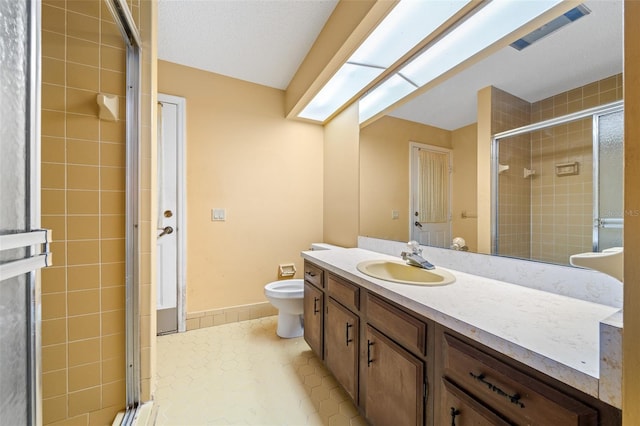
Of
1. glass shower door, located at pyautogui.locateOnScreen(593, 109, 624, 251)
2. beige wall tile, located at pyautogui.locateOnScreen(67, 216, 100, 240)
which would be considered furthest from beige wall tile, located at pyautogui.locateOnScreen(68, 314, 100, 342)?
glass shower door, located at pyautogui.locateOnScreen(593, 109, 624, 251)

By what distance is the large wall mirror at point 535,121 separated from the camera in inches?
34.7

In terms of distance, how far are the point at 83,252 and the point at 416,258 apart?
5.66ft

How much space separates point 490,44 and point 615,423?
4.76 feet

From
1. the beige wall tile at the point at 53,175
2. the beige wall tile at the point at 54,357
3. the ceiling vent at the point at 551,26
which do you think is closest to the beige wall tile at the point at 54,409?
the beige wall tile at the point at 54,357

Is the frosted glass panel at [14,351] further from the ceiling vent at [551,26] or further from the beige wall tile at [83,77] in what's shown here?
the ceiling vent at [551,26]

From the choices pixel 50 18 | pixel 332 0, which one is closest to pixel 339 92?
pixel 332 0

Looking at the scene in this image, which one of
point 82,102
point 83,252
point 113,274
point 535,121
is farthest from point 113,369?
point 535,121

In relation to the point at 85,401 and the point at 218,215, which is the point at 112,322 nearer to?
the point at 85,401

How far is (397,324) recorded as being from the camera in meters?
0.97

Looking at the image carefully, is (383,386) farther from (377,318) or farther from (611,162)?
(611,162)

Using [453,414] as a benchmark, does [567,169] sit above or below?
above

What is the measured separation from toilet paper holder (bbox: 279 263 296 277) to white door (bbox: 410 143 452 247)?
4.59 feet

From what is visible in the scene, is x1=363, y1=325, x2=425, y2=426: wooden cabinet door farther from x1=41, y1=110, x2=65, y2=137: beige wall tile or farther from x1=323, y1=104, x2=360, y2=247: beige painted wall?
x1=41, y1=110, x2=65, y2=137: beige wall tile

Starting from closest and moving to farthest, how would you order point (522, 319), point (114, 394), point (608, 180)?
point (522, 319)
point (608, 180)
point (114, 394)
